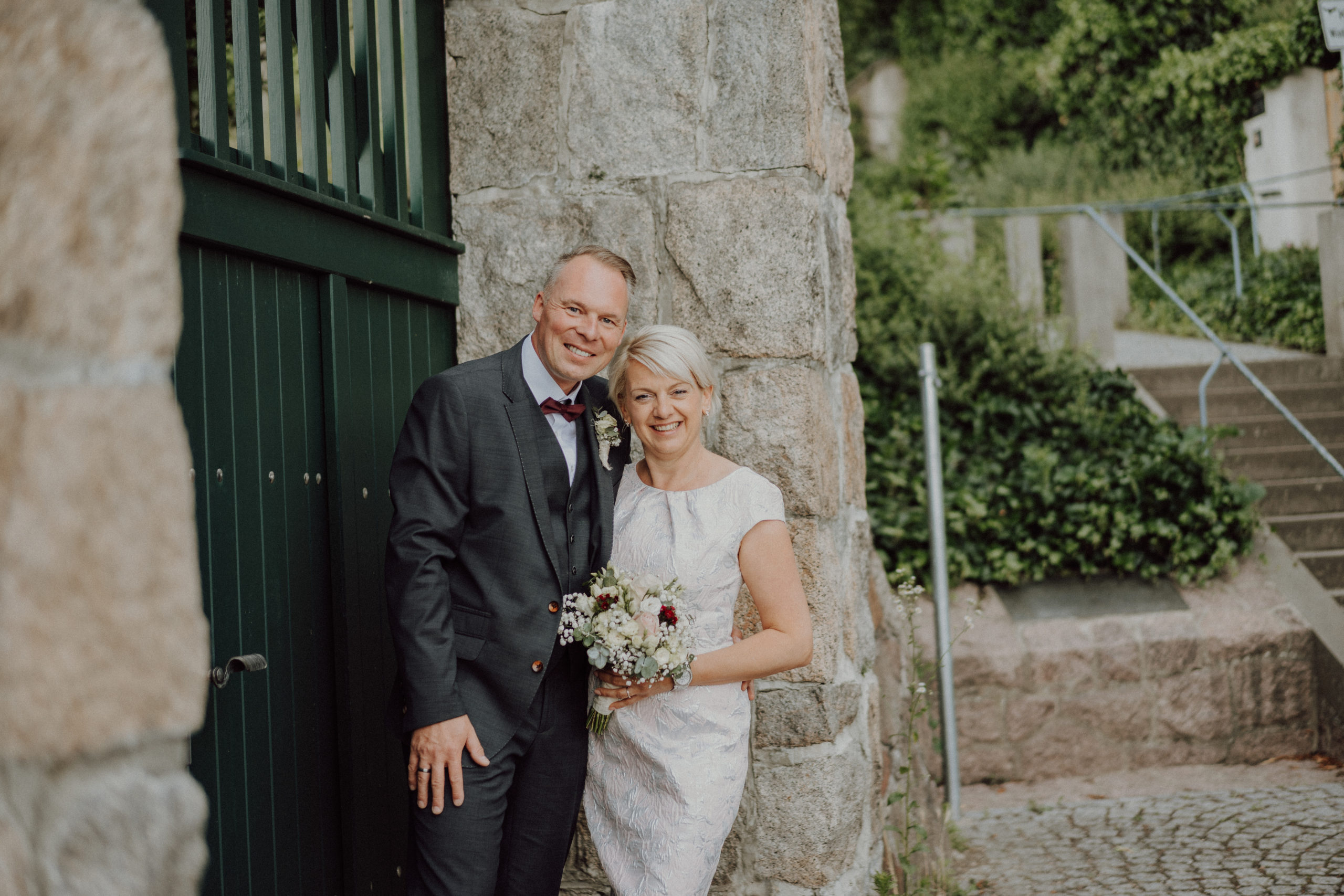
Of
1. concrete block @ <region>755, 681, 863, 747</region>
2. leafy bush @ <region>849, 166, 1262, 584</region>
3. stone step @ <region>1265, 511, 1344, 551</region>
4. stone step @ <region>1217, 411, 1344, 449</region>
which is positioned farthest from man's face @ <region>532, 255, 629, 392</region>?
stone step @ <region>1217, 411, 1344, 449</region>

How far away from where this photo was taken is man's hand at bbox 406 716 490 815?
2158mm

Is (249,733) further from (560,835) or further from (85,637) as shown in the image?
(85,637)

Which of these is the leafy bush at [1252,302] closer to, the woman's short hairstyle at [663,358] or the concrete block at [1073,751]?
the concrete block at [1073,751]

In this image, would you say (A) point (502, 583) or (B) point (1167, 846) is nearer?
(A) point (502, 583)

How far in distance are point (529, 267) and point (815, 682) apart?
146 centimetres

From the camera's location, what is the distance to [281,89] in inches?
99.3

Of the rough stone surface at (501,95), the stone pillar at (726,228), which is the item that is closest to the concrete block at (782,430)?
the stone pillar at (726,228)

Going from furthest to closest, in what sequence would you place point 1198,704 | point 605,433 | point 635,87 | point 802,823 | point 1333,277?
1. point 1333,277
2. point 1198,704
3. point 635,87
4. point 802,823
5. point 605,433

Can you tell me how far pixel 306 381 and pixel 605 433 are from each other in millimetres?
725

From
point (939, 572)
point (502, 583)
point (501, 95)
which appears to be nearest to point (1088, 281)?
point (939, 572)

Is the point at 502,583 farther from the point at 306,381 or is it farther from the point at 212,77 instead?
the point at 212,77

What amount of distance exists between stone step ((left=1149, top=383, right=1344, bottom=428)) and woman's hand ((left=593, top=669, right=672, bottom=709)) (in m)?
5.84

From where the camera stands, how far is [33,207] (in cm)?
101

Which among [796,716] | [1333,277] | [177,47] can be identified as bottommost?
[796,716]
